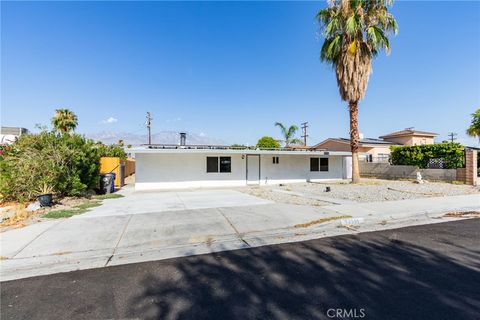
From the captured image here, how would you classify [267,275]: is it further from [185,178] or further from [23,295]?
[185,178]

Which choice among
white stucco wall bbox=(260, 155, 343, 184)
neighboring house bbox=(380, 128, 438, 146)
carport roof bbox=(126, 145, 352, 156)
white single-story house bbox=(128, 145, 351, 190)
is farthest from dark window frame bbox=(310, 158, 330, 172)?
neighboring house bbox=(380, 128, 438, 146)

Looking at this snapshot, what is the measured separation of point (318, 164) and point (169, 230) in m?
16.1

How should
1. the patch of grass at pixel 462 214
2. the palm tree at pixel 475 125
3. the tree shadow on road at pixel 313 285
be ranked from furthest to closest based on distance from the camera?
the palm tree at pixel 475 125 → the patch of grass at pixel 462 214 → the tree shadow on road at pixel 313 285

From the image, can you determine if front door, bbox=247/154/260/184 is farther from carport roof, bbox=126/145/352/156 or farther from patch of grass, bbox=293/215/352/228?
patch of grass, bbox=293/215/352/228

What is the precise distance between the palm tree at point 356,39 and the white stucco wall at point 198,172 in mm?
5018

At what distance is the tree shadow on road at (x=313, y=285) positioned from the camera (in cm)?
266

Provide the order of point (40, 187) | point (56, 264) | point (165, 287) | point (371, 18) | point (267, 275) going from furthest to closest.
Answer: point (371, 18)
point (40, 187)
point (56, 264)
point (267, 275)
point (165, 287)

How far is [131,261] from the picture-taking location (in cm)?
414

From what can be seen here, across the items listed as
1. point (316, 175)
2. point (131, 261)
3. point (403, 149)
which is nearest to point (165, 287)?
point (131, 261)

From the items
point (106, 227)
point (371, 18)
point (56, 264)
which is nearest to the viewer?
point (56, 264)

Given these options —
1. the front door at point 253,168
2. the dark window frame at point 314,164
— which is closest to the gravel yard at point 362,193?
the front door at point 253,168

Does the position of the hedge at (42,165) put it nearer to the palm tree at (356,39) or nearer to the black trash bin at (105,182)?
the black trash bin at (105,182)

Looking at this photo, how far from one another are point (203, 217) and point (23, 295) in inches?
166

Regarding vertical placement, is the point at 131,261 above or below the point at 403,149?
below
